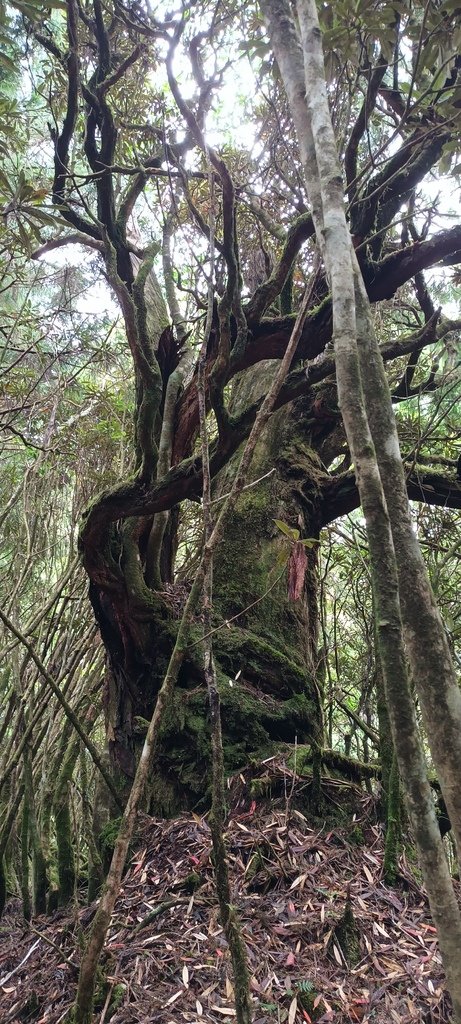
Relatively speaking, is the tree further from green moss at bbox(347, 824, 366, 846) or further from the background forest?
green moss at bbox(347, 824, 366, 846)

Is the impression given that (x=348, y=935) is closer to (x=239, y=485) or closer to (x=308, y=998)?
(x=308, y=998)

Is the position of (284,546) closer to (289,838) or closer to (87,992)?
(289,838)

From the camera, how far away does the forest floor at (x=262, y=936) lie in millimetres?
1635

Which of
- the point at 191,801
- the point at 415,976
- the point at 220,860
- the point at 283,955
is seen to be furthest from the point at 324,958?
the point at 191,801

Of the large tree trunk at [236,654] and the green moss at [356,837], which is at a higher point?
the large tree trunk at [236,654]

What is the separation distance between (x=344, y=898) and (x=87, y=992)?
1.01m

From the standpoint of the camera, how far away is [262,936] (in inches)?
73.2

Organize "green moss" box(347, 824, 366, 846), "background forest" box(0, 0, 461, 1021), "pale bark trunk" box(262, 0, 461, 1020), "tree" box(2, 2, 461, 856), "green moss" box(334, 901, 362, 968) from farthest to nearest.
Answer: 1. "tree" box(2, 2, 461, 856)
2. "green moss" box(347, 824, 366, 846)
3. "green moss" box(334, 901, 362, 968)
4. "background forest" box(0, 0, 461, 1021)
5. "pale bark trunk" box(262, 0, 461, 1020)

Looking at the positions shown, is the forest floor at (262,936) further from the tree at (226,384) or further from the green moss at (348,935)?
the tree at (226,384)

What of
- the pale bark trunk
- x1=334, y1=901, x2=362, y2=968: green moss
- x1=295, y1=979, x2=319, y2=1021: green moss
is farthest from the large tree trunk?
the pale bark trunk

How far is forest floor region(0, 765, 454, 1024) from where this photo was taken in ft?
5.36

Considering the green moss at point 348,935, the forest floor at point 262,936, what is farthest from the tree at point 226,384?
the green moss at point 348,935

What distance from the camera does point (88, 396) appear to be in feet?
16.0

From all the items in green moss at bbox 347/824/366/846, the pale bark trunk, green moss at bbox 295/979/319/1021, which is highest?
the pale bark trunk
